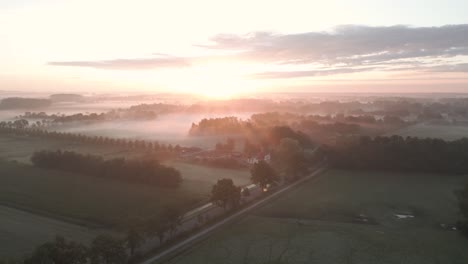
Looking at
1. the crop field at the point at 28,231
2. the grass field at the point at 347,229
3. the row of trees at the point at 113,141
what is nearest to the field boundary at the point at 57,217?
the crop field at the point at 28,231

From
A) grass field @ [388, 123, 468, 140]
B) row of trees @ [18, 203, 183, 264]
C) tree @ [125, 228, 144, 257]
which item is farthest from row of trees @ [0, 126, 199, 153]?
grass field @ [388, 123, 468, 140]

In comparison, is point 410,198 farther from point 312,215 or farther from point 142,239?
point 142,239

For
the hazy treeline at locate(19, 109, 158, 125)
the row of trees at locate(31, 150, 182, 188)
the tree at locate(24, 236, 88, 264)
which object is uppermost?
the hazy treeline at locate(19, 109, 158, 125)

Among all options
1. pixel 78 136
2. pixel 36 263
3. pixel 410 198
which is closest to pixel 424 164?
pixel 410 198

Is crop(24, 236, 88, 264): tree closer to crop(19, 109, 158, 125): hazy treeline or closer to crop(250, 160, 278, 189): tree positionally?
crop(250, 160, 278, 189): tree

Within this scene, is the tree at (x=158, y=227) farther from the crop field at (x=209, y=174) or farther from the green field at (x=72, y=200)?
the crop field at (x=209, y=174)

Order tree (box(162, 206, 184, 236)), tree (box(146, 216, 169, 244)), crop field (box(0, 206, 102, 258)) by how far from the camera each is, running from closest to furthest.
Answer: tree (box(146, 216, 169, 244)), crop field (box(0, 206, 102, 258)), tree (box(162, 206, 184, 236))

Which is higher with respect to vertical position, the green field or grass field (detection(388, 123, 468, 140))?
grass field (detection(388, 123, 468, 140))

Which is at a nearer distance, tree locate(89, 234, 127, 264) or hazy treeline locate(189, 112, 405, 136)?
tree locate(89, 234, 127, 264)
